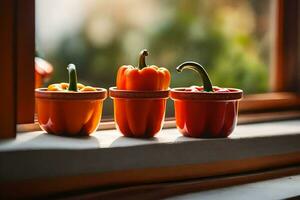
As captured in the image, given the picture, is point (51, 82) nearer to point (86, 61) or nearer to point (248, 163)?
point (86, 61)

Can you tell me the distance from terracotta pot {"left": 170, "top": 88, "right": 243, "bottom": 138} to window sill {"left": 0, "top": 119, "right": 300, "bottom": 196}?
0.03 meters

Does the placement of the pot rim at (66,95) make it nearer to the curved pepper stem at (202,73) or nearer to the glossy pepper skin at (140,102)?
the glossy pepper skin at (140,102)

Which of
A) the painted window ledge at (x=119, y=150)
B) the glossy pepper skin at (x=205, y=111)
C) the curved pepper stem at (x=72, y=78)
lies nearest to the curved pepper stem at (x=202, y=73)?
the glossy pepper skin at (x=205, y=111)

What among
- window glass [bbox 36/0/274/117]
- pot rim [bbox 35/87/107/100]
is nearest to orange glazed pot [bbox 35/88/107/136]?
pot rim [bbox 35/87/107/100]

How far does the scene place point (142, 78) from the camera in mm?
1250

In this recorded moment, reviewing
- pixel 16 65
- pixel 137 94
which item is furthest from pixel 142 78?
pixel 16 65

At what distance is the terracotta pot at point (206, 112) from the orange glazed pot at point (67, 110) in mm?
→ 202

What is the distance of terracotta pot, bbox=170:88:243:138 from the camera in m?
1.29

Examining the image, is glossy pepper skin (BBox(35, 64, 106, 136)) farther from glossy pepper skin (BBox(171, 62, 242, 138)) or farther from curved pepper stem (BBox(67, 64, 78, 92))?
glossy pepper skin (BBox(171, 62, 242, 138))

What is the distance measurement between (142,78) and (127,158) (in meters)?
0.20

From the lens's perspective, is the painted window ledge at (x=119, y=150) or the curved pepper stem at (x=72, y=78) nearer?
the painted window ledge at (x=119, y=150)

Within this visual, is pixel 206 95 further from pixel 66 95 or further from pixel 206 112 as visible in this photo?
pixel 66 95

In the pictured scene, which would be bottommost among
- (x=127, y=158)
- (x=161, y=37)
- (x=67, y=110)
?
(x=127, y=158)

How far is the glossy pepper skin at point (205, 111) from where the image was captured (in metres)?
1.29
